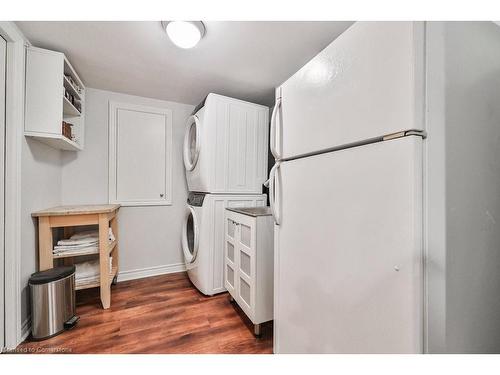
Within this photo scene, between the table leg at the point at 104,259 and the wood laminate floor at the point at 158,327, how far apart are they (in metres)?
0.11

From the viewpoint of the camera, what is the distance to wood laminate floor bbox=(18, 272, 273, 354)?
133 cm

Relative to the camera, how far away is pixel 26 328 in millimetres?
1413

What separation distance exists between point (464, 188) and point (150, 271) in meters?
2.76

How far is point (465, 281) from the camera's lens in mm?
639

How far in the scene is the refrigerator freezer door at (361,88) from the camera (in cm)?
58

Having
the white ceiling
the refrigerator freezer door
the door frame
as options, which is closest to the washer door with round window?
the door frame

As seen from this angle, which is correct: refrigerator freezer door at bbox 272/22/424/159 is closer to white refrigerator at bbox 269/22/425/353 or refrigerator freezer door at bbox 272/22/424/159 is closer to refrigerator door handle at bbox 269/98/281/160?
white refrigerator at bbox 269/22/425/353

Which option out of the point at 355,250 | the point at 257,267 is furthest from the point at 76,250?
the point at 355,250

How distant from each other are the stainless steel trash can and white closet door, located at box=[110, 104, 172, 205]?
98 centimetres

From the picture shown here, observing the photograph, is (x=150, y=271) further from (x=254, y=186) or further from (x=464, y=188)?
(x=464, y=188)

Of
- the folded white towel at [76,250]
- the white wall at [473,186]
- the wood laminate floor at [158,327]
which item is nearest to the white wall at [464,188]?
the white wall at [473,186]

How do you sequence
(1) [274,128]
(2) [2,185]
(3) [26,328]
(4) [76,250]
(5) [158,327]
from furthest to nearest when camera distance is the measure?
(4) [76,250] < (5) [158,327] < (3) [26,328] < (2) [2,185] < (1) [274,128]
